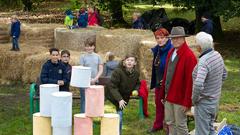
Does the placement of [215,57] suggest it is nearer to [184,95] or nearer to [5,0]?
[184,95]

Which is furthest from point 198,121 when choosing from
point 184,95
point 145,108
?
point 145,108

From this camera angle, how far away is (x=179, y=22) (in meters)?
21.0

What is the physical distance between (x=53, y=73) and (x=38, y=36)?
7827 mm

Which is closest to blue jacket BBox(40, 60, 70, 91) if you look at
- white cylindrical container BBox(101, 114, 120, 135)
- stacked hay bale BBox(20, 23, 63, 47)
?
white cylindrical container BBox(101, 114, 120, 135)

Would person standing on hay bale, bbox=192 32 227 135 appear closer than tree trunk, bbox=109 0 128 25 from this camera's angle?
Yes

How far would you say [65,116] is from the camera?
5.40 metres

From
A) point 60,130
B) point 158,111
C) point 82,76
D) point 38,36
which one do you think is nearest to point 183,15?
point 38,36

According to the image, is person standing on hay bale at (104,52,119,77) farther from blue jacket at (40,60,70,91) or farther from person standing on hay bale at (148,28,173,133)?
person standing on hay bale at (148,28,173,133)

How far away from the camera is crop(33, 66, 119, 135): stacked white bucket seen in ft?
17.6

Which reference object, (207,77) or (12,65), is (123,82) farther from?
(12,65)

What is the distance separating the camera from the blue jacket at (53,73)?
859cm

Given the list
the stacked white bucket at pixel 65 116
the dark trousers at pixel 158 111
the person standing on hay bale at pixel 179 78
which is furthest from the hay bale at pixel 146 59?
the stacked white bucket at pixel 65 116

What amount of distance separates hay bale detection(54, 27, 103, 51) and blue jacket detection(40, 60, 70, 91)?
656cm

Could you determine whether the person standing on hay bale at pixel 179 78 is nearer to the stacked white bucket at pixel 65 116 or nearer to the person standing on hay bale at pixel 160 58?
the person standing on hay bale at pixel 160 58
